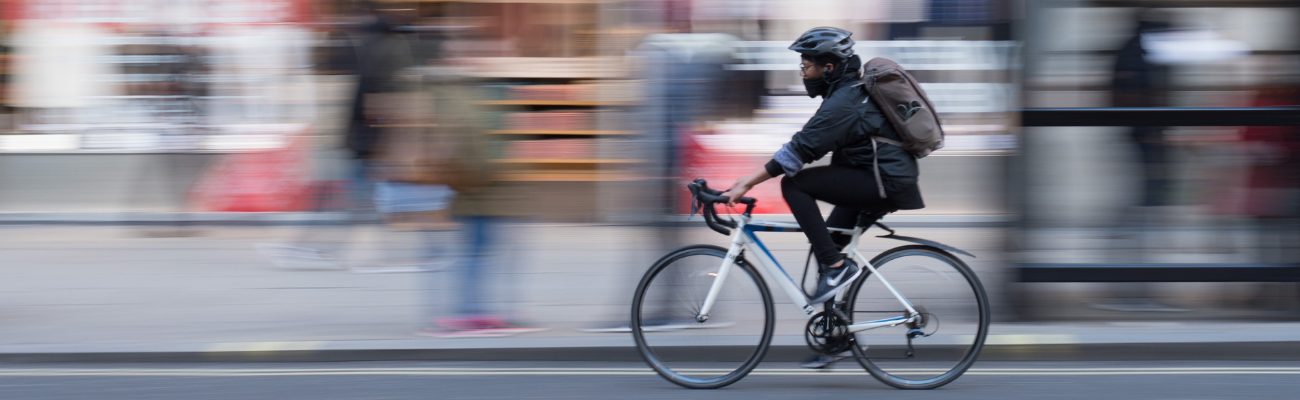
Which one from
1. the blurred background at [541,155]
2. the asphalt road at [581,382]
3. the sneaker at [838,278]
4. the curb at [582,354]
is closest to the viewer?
the sneaker at [838,278]

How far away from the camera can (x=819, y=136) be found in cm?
472

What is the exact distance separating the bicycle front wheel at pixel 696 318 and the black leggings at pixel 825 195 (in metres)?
0.28

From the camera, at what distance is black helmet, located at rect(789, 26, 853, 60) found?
186 inches

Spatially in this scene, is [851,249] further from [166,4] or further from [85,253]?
[166,4]

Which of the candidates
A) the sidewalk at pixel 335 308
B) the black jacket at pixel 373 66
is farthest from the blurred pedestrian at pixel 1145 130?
the black jacket at pixel 373 66

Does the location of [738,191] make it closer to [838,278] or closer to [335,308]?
[838,278]

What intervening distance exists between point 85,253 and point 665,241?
4393 mm

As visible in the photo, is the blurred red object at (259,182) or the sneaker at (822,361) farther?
the blurred red object at (259,182)

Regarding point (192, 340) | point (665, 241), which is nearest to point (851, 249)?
point (665, 241)

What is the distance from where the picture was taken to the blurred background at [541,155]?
5.94 metres

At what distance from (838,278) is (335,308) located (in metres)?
2.85

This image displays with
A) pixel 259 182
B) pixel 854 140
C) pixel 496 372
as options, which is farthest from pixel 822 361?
pixel 259 182

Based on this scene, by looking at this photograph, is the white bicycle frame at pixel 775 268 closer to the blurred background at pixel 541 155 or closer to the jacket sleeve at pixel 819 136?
the blurred background at pixel 541 155

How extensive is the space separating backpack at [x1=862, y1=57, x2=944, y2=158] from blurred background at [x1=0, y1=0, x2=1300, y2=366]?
0.47 meters
